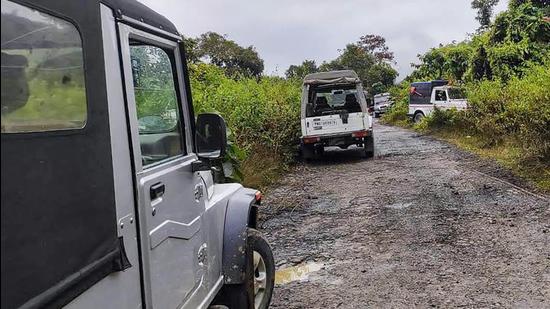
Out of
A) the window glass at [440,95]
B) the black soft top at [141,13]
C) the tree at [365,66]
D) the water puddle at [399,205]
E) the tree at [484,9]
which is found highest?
the tree at [484,9]

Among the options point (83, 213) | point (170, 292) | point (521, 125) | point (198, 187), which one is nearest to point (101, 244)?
point (83, 213)

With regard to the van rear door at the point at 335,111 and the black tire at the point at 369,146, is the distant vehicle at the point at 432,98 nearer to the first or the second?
the van rear door at the point at 335,111

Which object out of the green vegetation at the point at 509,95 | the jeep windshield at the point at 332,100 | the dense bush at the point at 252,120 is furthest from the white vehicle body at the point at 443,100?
the dense bush at the point at 252,120

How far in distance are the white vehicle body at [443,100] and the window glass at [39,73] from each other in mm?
19069

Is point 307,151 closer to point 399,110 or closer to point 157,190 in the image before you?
point 157,190

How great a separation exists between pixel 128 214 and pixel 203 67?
399 inches

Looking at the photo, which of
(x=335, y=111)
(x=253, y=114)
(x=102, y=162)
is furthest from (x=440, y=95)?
(x=102, y=162)

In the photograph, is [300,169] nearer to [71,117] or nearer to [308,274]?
[308,274]

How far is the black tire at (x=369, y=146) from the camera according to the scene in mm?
14117

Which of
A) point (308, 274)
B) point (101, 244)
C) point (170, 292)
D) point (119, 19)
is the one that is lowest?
point (308, 274)

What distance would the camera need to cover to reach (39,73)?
155cm

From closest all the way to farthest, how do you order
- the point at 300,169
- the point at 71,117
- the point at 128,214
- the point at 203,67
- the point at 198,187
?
1. the point at 71,117
2. the point at 128,214
3. the point at 198,187
4. the point at 203,67
5. the point at 300,169

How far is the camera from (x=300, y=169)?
13367 millimetres

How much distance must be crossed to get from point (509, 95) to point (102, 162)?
1244 centimetres
